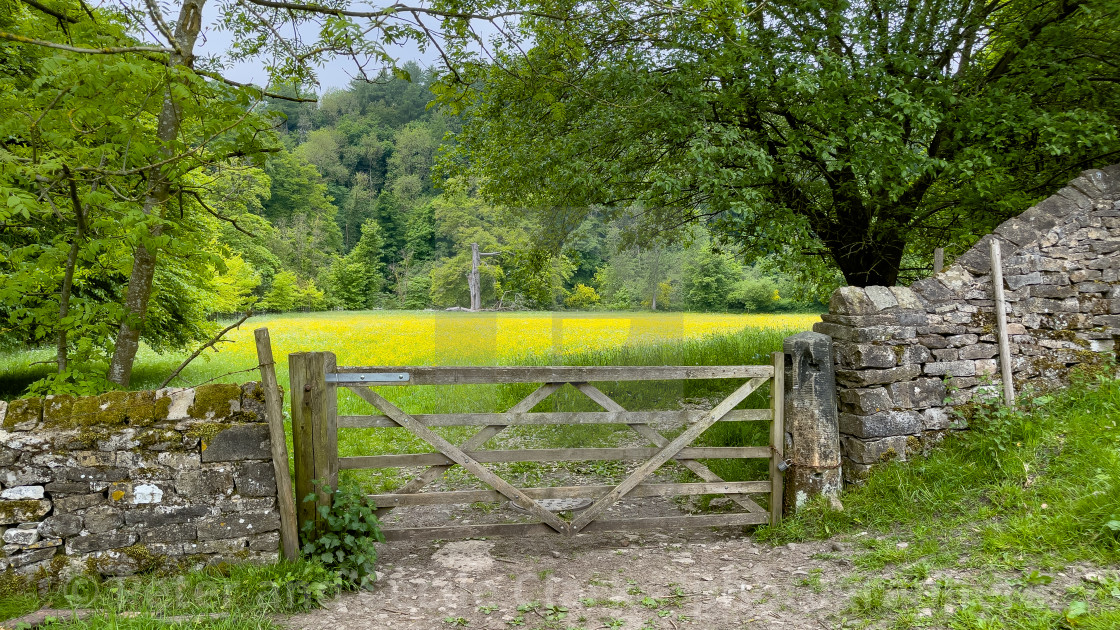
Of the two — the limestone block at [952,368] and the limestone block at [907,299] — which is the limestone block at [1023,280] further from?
the limestone block at [907,299]

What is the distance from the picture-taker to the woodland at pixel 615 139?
489 centimetres

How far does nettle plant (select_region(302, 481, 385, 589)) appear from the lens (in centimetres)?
415

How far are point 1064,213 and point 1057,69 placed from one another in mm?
2342

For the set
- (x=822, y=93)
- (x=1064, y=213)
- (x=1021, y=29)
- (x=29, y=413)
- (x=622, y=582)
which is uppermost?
(x=1021, y=29)

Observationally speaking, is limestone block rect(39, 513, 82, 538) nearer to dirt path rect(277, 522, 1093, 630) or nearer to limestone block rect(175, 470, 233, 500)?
limestone block rect(175, 470, 233, 500)

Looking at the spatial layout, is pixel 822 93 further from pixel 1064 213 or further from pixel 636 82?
pixel 1064 213

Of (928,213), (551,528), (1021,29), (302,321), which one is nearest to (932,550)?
(551,528)

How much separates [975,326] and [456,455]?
4725 mm

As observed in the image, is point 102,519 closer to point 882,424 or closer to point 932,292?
point 882,424

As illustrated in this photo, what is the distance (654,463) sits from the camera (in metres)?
4.90

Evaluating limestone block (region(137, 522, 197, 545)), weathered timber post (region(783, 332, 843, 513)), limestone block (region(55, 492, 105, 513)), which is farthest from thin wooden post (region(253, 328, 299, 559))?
weathered timber post (region(783, 332, 843, 513))

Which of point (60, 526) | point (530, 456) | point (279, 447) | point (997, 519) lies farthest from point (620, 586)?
point (60, 526)

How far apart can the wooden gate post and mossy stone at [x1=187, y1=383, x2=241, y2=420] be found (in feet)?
1.21

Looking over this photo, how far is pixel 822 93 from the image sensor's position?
23.9ft
